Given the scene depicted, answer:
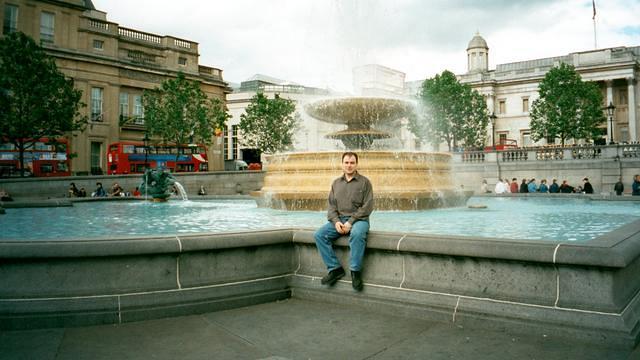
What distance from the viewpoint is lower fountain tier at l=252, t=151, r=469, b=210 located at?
378 inches

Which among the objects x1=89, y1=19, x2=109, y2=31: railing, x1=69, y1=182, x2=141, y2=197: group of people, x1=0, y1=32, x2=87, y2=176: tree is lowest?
x1=69, y1=182, x2=141, y2=197: group of people

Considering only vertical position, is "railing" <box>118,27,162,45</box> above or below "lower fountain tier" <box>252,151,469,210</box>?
above

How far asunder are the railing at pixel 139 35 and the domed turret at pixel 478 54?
5043cm

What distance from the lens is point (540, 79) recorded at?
2424 inches

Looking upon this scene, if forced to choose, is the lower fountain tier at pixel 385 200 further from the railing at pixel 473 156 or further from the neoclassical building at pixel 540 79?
the neoclassical building at pixel 540 79

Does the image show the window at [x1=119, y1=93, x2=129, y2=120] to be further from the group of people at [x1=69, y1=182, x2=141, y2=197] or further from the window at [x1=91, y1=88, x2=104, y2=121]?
the group of people at [x1=69, y1=182, x2=141, y2=197]

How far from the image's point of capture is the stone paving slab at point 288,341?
3.30m

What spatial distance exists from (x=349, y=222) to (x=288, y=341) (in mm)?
1361

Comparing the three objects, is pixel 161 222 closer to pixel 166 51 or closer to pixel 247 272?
pixel 247 272

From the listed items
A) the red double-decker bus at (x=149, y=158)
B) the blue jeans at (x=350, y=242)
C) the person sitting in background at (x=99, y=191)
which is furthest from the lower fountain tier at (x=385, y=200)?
the red double-decker bus at (x=149, y=158)

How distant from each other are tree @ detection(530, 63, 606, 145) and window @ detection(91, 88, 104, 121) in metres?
41.9

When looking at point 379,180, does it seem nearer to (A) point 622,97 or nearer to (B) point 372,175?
(B) point 372,175

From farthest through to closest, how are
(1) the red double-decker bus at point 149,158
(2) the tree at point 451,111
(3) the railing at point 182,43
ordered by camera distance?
(2) the tree at point 451,111, (3) the railing at point 182,43, (1) the red double-decker bus at point 149,158

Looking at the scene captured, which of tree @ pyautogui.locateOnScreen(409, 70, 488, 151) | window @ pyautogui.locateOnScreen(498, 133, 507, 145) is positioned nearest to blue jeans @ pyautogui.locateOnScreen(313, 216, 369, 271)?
tree @ pyautogui.locateOnScreen(409, 70, 488, 151)
